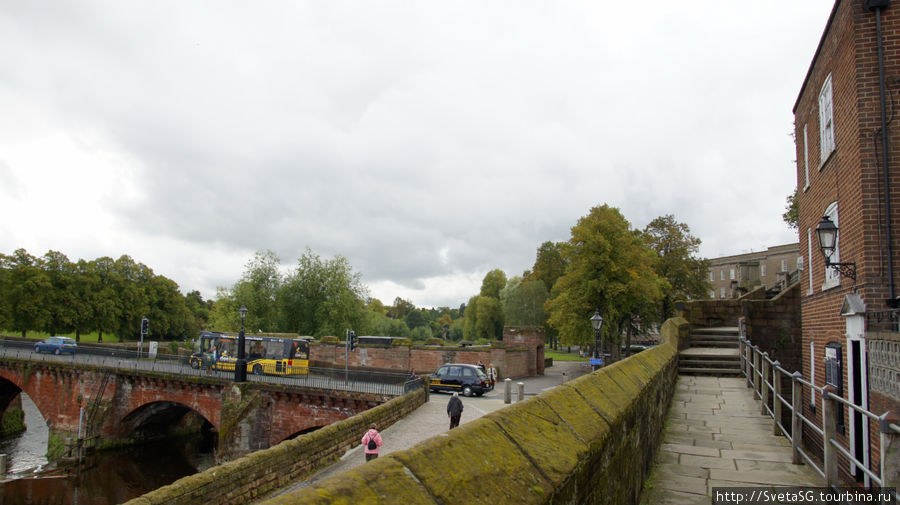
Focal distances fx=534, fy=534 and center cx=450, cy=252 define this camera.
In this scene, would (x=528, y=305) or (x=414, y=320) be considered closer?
(x=528, y=305)

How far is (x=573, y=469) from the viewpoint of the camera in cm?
255

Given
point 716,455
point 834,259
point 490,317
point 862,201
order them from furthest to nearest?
point 490,317, point 834,259, point 862,201, point 716,455

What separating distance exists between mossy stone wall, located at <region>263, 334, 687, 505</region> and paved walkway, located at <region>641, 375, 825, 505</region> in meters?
1.06

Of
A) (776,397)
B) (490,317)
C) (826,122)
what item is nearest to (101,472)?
(776,397)

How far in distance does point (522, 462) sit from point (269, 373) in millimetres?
31364

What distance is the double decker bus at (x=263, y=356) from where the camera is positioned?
31.9 m

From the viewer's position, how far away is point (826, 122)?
39.5 feet

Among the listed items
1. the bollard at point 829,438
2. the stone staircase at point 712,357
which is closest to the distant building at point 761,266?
the stone staircase at point 712,357

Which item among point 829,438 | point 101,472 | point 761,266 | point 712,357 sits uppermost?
point 761,266

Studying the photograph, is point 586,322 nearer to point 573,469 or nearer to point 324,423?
point 324,423

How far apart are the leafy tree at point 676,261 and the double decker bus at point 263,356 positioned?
28.8 meters

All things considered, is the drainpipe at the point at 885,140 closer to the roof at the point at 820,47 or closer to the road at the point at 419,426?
the roof at the point at 820,47

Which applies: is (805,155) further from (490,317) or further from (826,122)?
(490,317)

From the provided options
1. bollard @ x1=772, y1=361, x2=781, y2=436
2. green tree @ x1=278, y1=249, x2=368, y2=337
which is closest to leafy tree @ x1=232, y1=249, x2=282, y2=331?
green tree @ x1=278, y1=249, x2=368, y2=337
